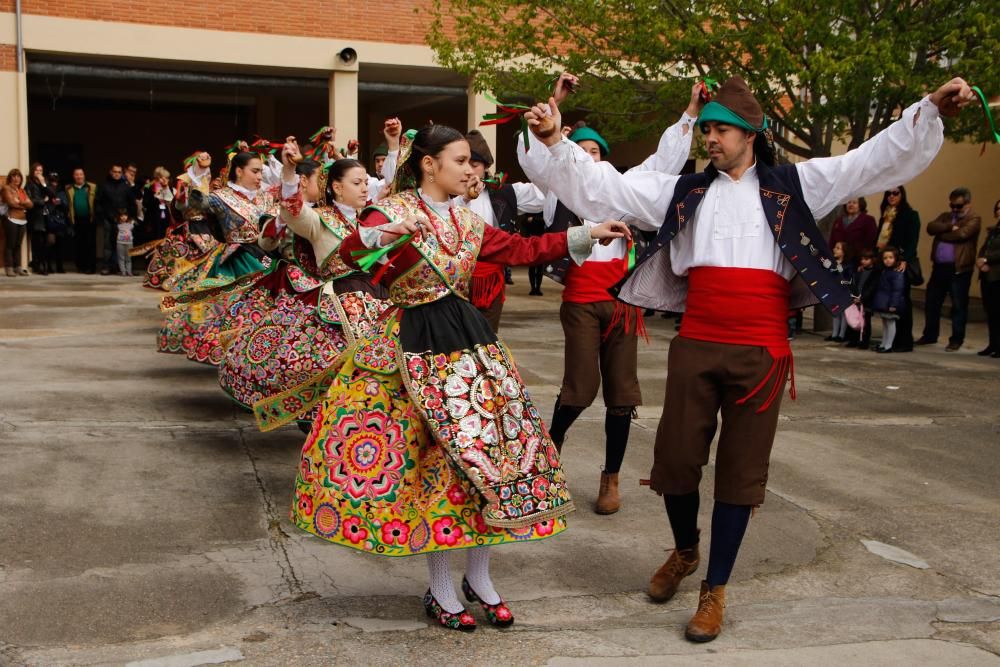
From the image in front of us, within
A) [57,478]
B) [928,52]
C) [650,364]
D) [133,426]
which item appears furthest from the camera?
[928,52]

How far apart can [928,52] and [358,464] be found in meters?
10.3

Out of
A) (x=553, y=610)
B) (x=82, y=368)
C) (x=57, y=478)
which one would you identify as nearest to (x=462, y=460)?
(x=553, y=610)

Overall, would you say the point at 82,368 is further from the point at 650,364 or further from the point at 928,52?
the point at 928,52

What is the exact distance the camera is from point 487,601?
3977 mm

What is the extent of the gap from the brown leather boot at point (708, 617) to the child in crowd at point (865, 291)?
27.4 ft

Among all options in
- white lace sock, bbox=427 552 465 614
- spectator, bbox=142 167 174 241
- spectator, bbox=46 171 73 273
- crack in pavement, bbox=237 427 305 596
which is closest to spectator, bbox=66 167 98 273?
spectator, bbox=46 171 73 273

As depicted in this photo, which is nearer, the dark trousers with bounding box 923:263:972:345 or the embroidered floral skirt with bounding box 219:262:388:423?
the embroidered floral skirt with bounding box 219:262:388:423

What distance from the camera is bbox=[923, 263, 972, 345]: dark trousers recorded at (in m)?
12.0

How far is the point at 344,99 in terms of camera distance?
20234 millimetres

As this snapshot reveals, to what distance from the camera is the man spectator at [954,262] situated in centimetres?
1206

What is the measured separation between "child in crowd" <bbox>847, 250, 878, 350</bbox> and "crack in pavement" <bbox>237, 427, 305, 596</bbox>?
304 inches

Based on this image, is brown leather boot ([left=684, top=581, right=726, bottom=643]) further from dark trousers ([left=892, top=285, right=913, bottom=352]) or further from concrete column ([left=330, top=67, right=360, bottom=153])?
concrete column ([left=330, top=67, right=360, bottom=153])

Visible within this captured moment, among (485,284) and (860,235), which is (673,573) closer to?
(485,284)

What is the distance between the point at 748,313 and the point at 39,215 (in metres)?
17.3
